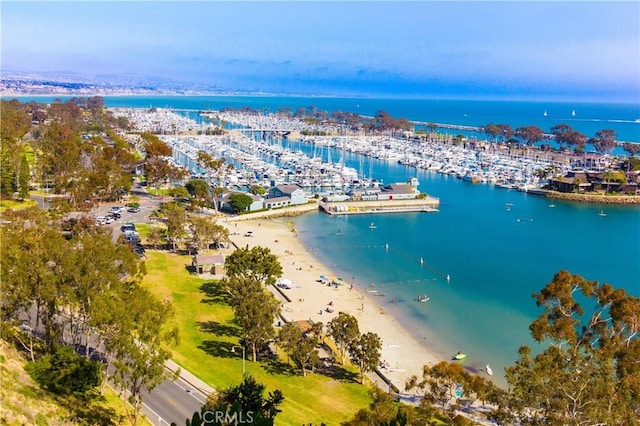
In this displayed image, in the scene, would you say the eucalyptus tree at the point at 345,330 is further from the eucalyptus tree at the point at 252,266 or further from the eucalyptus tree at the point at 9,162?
the eucalyptus tree at the point at 9,162

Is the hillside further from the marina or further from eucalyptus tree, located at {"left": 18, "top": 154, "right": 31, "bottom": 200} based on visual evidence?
the marina

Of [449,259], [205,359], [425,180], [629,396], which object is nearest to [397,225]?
[449,259]

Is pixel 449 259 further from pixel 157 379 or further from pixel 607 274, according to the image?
pixel 157 379

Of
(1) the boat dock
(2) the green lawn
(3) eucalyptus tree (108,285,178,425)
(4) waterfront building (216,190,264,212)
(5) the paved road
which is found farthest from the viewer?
(1) the boat dock

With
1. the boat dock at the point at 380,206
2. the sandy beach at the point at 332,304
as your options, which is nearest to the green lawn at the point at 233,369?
the sandy beach at the point at 332,304

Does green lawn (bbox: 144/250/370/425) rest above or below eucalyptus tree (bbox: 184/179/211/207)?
below

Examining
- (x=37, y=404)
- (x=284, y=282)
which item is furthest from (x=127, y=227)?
(x=37, y=404)

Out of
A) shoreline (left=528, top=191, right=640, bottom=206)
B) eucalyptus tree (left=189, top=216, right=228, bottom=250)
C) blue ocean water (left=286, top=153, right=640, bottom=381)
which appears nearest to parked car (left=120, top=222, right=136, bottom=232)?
eucalyptus tree (left=189, top=216, right=228, bottom=250)
